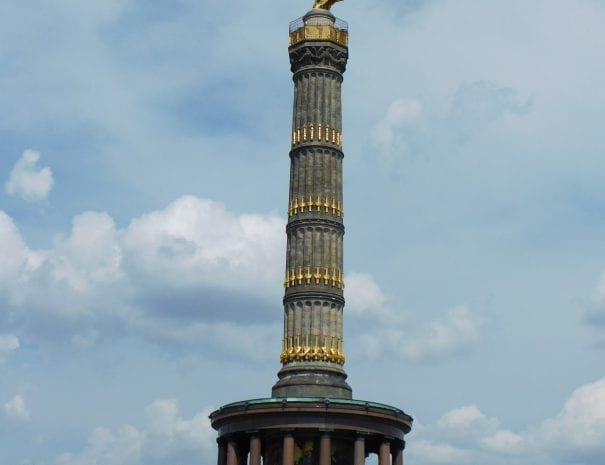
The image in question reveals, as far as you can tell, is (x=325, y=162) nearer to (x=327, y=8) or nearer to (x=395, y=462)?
(x=327, y=8)

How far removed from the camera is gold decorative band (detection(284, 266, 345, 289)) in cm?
6309

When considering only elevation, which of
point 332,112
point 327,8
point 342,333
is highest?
point 327,8

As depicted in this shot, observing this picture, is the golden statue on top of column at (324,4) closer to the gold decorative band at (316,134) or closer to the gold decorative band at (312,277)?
the gold decorative band at (316,134)

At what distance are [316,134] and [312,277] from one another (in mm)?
9073

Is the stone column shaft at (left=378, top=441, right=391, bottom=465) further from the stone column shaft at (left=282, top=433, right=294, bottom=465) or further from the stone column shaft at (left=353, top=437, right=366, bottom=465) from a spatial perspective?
the stone column shaft at (left=282, top=433, right=294, bottom=465)

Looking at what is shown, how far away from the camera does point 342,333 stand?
6316 centimetres

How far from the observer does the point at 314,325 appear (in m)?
62.2

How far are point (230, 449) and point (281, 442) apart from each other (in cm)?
290

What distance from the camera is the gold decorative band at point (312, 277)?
2484 inches

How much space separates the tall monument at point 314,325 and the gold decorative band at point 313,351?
0.19ft

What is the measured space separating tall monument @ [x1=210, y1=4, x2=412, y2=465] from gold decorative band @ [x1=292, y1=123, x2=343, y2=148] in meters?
0.06

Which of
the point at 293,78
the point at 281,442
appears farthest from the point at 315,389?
the point at 293,78

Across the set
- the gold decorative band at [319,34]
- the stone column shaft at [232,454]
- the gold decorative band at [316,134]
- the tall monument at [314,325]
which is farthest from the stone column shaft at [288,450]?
the gold decorative band at [319,34]

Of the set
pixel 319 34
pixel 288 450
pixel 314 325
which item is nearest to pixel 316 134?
pixel 319 34
